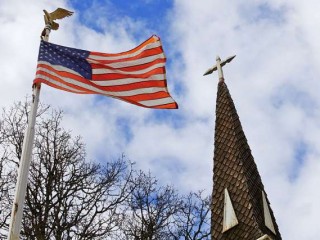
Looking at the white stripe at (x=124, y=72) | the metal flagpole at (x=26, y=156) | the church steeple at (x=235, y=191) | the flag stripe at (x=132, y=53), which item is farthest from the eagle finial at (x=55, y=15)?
the church steeple at (x=235, y=191)

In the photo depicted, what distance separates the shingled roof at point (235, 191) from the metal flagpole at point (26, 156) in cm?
690

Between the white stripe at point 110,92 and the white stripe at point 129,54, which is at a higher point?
the white stripe at point 129,54

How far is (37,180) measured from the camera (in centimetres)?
1697

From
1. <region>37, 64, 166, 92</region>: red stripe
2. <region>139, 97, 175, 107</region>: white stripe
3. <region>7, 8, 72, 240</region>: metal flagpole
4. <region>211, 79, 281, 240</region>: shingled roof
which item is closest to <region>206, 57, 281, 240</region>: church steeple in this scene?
<region>211, 79, 281, 240</region>: shingled roof

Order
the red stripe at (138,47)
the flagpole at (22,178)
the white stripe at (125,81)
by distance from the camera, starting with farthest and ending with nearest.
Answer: the red stripe at (138,47) < the white stripe at (125,81) < the flagpole at (22,178)

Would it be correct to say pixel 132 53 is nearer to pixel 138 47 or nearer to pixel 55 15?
pixel 138 47

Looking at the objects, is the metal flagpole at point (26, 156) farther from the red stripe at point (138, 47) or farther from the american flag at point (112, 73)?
the red stripe at point (138, 47)

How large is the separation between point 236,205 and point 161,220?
320 inches

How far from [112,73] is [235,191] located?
6998 mm

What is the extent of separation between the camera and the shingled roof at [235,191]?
44.3 ft

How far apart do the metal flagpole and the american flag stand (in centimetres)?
29

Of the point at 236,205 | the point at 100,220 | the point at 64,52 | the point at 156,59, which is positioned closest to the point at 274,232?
the point at 236,205

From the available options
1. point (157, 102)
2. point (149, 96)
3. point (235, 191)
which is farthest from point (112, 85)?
point (235, 191)

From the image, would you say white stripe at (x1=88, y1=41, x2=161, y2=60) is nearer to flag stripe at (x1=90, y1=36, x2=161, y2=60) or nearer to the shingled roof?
flag stripe at (x1=90, y1=36, x2=161, y2=60)
